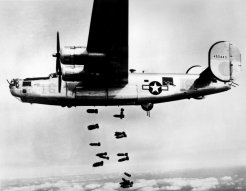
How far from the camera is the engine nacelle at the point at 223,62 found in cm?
1770

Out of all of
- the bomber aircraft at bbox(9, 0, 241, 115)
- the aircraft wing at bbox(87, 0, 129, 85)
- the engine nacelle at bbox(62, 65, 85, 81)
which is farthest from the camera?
the engine nacelle at bbox(62, 65, 85, 81)

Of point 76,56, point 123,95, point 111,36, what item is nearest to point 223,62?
point 123,95

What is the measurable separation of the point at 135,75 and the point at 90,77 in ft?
8.96

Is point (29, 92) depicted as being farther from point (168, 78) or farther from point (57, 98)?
point (168, 78)

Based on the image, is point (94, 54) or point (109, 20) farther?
point (94, 54)

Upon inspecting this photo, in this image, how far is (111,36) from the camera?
48.8 ft

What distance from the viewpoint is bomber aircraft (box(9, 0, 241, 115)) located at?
1530 cm

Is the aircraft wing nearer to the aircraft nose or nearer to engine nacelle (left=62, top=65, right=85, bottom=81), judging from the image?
engine nacelle (left=62, top=65, right=85, bottom=81)

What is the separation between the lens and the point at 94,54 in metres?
15.4

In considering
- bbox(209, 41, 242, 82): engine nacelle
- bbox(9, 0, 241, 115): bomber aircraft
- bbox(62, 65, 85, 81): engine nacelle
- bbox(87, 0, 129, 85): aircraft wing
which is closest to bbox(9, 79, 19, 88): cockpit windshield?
bbox(9, 0, 241, 115): bomber aircraft

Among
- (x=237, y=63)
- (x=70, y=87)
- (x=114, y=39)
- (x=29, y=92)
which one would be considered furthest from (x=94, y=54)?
(x=237, y=63)

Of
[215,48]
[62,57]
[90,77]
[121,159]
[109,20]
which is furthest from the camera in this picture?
[121,159]

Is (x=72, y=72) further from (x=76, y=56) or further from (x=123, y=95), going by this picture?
(x=123, y=95)

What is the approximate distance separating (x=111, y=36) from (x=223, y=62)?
6.33 metres
